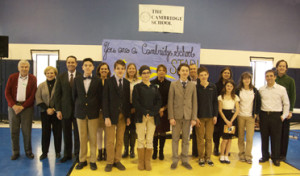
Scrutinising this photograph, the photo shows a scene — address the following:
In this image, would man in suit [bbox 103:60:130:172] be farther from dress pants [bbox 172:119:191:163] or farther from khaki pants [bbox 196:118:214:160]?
khaki pants [bbox 196:118:214:160]

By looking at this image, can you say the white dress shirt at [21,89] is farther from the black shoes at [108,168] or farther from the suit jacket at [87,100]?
the black shoes at [108,168]

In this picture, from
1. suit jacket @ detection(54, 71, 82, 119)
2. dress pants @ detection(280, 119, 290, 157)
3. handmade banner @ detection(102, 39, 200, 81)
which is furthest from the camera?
handmade banner @ detection(102, 39, 200, 81)

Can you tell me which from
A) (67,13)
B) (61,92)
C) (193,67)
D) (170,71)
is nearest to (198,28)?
(170,71)

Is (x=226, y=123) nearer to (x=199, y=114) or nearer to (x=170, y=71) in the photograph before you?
(x=199, y=114)

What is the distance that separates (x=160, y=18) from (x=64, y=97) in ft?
12.9

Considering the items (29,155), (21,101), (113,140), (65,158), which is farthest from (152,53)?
(29,155)

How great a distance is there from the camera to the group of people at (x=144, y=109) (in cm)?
245

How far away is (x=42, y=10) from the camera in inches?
207

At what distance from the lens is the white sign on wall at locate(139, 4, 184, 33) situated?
211 inches

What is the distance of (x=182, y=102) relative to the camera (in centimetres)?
254

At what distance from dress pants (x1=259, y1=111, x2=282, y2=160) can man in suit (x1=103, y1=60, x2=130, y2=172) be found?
2.28 m

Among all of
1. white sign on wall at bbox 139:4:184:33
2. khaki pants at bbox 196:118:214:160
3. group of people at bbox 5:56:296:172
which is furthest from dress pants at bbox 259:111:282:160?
white sign on wall at bbox 139:4:184:33

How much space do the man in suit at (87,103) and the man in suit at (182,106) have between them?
1059mm

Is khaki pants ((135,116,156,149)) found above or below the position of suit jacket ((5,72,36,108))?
below
